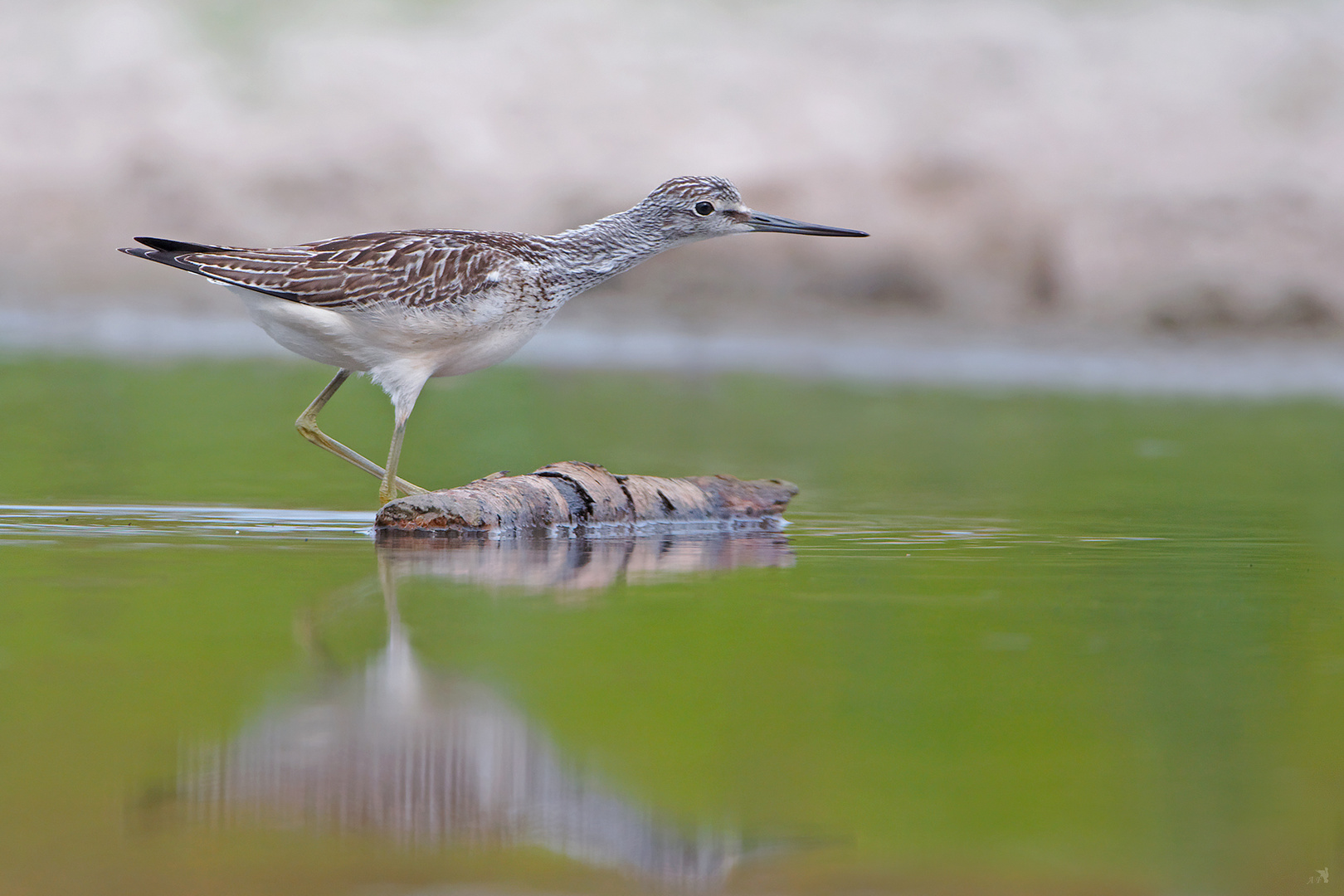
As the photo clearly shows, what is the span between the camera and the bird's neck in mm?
8688

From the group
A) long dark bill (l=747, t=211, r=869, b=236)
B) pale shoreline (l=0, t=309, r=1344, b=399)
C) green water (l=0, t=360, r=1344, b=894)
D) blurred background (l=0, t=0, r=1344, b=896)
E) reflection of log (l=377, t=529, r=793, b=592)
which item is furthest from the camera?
pale shoreline (l=0, t=309, r=1344, b=399)

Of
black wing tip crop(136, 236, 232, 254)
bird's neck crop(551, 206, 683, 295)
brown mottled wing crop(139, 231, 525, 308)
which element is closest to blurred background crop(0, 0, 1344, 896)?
brown mottled wing crop(139, 231, 525, 308)

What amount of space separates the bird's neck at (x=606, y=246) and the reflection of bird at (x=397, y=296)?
0.28 ft

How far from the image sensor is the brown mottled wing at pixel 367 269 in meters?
7.80

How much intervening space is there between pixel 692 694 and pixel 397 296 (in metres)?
4.06

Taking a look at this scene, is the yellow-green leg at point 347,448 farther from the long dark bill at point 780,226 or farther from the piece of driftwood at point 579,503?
the long dark bill at point 780,226

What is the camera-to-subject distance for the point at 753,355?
19422 millimetres

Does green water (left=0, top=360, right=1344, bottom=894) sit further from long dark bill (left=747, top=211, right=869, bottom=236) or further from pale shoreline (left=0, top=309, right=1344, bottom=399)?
pale shoreline (left=0, top=309, right=1344, bottom=399)

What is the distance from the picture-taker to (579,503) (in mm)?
7410

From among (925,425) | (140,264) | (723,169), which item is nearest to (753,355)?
(723,169)

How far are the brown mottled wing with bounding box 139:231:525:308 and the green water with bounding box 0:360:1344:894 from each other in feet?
3.35

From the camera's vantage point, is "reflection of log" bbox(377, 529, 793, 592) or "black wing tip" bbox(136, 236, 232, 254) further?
"black wing tip" bbox(136, 236, 232, 254)

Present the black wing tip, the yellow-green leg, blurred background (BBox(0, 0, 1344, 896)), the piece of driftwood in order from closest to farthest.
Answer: blurred background (BBox(0, 0, 1344, 896)) → the piece of driftwood → the black wing tip → the yellow-green leg

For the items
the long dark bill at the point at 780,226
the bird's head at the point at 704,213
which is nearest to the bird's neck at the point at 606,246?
the bird's head at the point at 704,213
